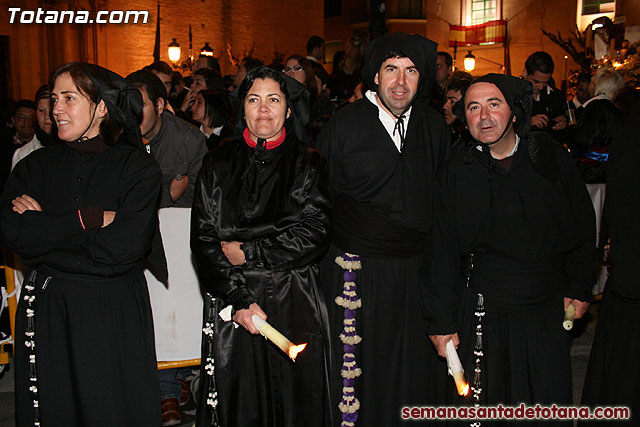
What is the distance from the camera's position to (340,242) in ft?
13.3

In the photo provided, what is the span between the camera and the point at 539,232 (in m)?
3.35

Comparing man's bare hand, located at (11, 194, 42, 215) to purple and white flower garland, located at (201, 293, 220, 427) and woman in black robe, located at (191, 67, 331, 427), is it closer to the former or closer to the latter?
woman in black robe, located at (191, 67, 331, 427)

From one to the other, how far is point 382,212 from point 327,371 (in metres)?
1.06

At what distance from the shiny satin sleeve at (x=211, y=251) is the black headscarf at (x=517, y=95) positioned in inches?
61.4

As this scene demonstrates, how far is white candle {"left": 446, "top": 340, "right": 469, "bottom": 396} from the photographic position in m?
2.89

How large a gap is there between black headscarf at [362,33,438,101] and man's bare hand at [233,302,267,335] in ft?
5.66

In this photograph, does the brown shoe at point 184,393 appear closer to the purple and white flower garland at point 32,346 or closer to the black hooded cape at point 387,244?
the black hooded cape at point 387,244

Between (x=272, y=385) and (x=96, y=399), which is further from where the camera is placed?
(x=272, y=385)

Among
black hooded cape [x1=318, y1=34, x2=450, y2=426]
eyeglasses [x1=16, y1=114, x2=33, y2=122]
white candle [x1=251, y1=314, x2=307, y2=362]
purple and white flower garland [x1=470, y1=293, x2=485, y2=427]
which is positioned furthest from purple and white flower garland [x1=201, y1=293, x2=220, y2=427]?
eyeglasses [x1=16, y1=114, x2=33, y2=122]

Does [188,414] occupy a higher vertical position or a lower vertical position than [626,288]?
lower

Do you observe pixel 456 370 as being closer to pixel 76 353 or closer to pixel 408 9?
pixel 76 353

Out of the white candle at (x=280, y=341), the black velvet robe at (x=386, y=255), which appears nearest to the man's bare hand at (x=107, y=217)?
the white candle at (x=280, y=341)

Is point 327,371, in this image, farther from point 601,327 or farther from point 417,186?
point 601,327

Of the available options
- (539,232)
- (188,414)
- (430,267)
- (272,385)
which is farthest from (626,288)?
(188,414)
